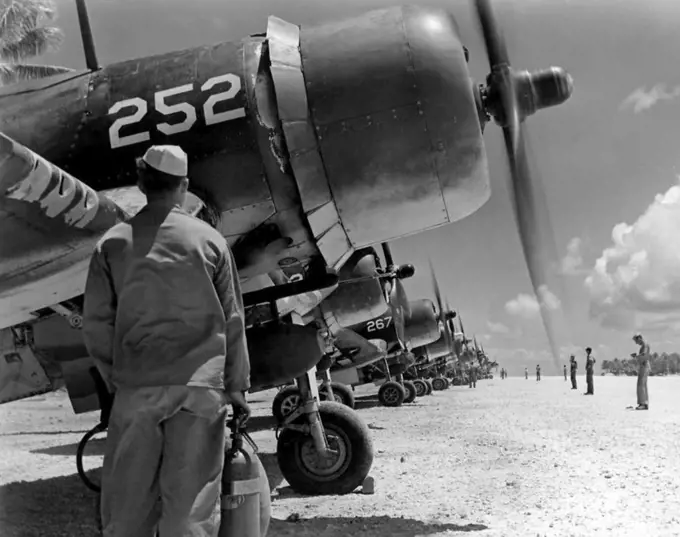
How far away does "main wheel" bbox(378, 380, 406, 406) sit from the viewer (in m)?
20.9

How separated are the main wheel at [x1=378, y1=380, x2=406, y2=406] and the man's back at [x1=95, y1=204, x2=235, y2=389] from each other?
19099 millimetres

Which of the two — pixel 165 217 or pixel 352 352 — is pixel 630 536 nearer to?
pixel 165 217

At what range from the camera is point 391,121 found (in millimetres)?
3746

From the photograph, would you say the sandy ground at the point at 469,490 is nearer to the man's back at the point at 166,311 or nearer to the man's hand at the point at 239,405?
the man's hand at the point at 239,405

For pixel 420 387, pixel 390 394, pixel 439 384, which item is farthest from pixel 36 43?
pixel 439 384

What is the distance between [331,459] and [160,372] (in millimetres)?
3721

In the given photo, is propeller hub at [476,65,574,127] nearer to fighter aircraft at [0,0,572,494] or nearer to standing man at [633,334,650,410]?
fighter aircraft at [0,0,572,494]

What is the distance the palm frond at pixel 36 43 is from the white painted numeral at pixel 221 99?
57.8 feet

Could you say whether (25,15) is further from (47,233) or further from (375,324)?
(47,233)

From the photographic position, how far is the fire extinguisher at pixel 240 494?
2303mm

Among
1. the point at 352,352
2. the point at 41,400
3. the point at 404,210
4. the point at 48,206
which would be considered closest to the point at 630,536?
the point at 404,210

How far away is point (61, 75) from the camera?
454 centimetres

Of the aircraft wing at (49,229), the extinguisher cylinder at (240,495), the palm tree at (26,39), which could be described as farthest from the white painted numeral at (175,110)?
the palm tree at (26,39)

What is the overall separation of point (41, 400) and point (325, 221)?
1012 inches
